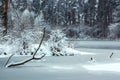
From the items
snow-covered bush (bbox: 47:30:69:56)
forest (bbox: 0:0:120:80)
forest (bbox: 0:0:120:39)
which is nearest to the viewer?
forest (bbox: 0:0:120:80)

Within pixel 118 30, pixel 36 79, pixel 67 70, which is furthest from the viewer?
pixel 118 30

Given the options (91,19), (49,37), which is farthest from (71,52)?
(91,19)

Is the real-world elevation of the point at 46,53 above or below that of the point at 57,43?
below

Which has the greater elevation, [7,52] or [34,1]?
[34,1]

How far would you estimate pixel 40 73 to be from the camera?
36.3 feet

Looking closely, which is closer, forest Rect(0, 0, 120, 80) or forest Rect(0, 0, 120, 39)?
forest Rect(0, 0, 120, 80)

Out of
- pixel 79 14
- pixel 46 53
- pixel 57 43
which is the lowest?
pixel 46 53

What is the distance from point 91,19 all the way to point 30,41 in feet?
133

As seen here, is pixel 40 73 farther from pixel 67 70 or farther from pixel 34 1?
pixel 34 1

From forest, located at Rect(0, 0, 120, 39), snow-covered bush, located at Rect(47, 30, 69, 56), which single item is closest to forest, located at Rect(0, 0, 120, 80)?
snow-covered bush, located at Rect(47, 30, 69, 56)

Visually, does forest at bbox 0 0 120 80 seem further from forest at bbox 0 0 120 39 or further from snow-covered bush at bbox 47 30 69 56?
forest at bbox 0 0 120 39

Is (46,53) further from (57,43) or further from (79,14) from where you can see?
(79,14)

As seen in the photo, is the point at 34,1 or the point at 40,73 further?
the point at 34,1

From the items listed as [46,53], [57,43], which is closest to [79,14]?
[57,43]
